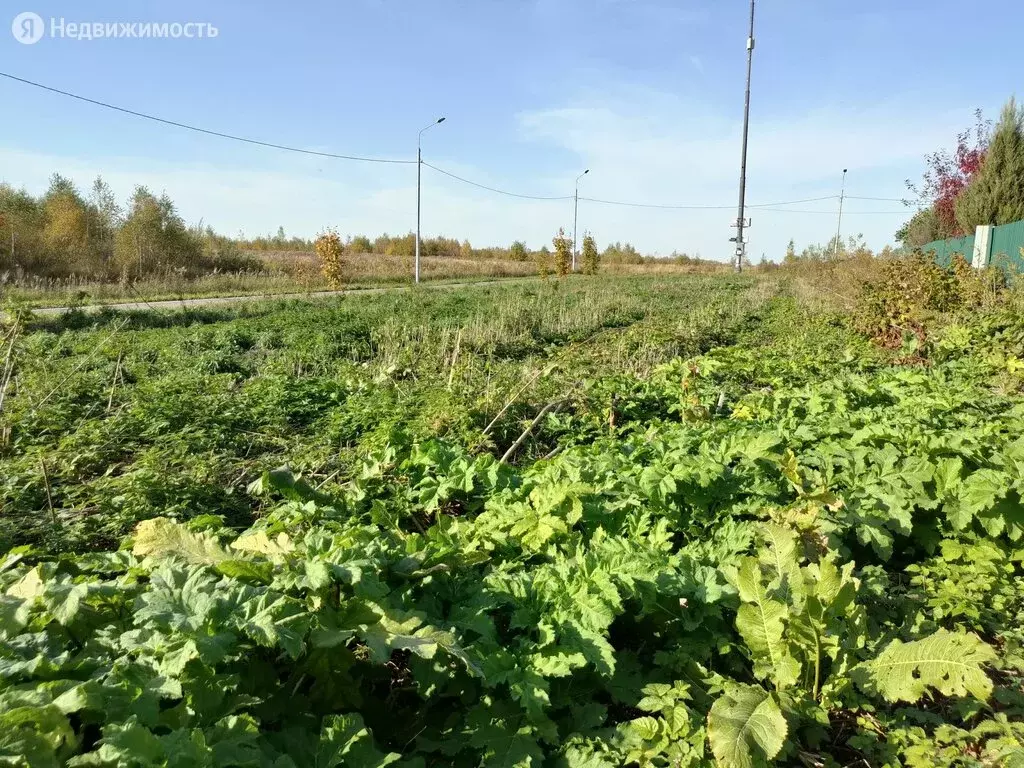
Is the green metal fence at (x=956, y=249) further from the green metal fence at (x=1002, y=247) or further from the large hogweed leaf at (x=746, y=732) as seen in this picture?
the large hogweed leaf at (x=746, y=732)

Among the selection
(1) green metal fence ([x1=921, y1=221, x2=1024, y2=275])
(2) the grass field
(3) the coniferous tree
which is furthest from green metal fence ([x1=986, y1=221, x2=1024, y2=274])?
(2) the grass field

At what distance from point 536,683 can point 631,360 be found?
22.6 feet

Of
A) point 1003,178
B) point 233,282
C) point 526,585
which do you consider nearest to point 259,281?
point 233,282

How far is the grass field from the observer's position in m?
1.76

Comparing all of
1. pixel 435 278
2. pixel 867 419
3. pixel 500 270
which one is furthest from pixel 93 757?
pixel 500 270

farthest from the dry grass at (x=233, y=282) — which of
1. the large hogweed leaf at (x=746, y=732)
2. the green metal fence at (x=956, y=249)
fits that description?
the green metal fence at (x=956, y=249)

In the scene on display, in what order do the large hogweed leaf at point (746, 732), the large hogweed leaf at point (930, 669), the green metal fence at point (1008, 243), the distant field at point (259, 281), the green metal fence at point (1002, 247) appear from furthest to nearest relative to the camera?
the distant field at point (259, 281) → the green metal fence at point (1008, 243) → the green metal fence at point (1002, 247) → the large hogweed leaf at point (930, 669) → the large hogweed leaf at point (746, 732)

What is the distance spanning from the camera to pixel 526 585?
2447 mm

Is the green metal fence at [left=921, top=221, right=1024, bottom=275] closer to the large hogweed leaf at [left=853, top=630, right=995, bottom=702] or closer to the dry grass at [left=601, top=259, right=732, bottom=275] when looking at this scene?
the large hogweed leaf at [left=853, top=630, right=995, bottom=702]

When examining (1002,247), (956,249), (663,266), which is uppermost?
(663,266)

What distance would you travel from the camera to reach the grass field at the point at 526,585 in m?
1.76

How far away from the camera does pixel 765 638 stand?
7.81 feet

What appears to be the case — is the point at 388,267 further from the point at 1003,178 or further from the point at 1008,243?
the point at 1008,243

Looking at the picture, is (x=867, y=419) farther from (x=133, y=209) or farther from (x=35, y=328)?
(x=133, y=209)
